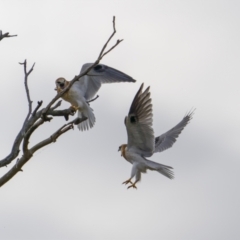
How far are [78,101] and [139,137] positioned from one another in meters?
1.33

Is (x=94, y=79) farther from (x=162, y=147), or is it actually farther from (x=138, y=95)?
(x=162, y=147)

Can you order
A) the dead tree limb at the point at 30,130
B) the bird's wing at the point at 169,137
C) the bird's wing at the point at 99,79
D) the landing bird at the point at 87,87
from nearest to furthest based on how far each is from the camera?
the dead tree limb at the point at 30,130 → the landing bird at the point at 87,87 → the bird's wing at the point at 99,79 → the bird's wing at the point at 169,137

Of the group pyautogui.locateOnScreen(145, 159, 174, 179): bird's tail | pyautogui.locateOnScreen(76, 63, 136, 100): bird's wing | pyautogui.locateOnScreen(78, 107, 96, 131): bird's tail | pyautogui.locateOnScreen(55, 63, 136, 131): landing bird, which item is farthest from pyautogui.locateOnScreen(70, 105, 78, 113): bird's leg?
pyautogui.locateOnScreen(145, 159, 174, 179): bird's tail

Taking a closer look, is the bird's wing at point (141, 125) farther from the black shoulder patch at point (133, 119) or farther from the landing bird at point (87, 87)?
the landing bird at point (87, 87)

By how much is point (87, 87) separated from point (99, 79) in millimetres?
210

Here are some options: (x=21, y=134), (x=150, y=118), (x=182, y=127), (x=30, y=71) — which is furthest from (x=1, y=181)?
(x=182, y=127)

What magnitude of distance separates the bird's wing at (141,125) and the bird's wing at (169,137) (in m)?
1.78

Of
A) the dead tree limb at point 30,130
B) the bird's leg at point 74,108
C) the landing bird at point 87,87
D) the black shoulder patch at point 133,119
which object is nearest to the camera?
the dead tree limb at point 30,130

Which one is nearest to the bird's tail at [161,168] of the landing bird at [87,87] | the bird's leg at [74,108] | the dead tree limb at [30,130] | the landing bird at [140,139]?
the landing bird at [140,139]

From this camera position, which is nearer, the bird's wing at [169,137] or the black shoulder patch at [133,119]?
the black shoulder patch at [133,119]

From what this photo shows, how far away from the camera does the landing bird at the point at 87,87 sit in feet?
36.0

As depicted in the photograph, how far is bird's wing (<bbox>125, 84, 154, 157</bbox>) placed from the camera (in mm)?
11305

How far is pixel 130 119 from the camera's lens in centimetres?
1154

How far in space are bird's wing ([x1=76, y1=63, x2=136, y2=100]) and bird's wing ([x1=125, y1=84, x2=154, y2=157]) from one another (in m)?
0.32
